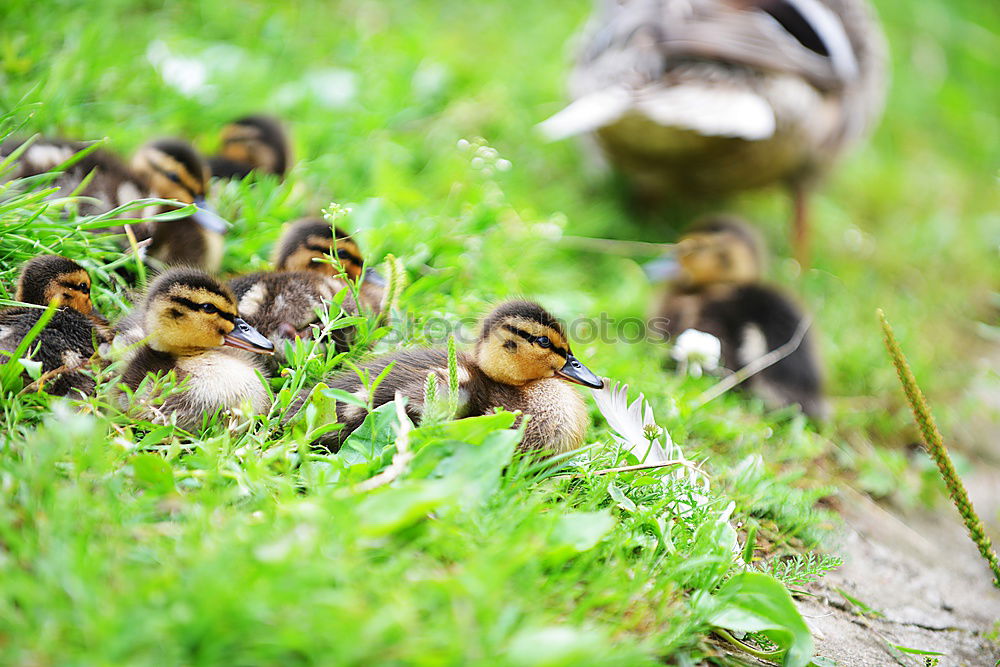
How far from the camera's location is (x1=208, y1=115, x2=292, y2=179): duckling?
2.86 metres

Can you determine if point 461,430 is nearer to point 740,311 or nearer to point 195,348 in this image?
point 195,348

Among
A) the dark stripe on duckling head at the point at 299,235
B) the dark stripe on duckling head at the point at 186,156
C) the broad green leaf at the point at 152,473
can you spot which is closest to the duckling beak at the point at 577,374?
the dark stripe on duckling head at the point at 299,235

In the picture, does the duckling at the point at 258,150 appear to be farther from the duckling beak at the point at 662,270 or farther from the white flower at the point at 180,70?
the duckling beak at the point at 662,270

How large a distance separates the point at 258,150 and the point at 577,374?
159 cm

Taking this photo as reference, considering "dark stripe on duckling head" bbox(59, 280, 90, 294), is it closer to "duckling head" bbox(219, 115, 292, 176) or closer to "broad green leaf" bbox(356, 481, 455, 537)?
"broad green leaf" bbox(356, 481, 455, 537)

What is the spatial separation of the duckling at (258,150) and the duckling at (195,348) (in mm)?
1079

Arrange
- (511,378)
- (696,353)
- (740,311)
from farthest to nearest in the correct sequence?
(740,311), (696,353), (511,378)

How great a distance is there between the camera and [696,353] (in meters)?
2.64

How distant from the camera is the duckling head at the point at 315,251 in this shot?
7.11 feet

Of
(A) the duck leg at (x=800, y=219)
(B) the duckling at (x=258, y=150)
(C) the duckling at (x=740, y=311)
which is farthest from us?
(A) the duck leg at (x=800, y=219)

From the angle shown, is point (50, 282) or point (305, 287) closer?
point (50, 282)

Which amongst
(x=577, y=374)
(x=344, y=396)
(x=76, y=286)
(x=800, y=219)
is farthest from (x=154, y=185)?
(x=800, y=219)

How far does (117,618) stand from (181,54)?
3208 mm

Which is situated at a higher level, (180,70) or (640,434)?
(180,70)
